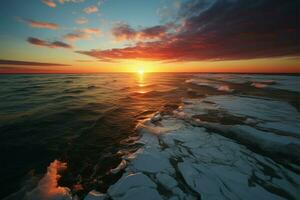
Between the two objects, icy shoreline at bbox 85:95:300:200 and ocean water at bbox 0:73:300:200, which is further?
ocean water at bbox 0:73:300:200

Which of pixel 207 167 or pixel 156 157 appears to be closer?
pixel 207 167

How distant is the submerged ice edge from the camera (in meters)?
3.44

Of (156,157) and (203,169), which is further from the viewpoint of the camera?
(156,157)

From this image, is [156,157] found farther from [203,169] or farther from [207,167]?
[207,167]

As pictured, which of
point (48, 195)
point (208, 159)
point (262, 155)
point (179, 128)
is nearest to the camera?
point (48, 195)

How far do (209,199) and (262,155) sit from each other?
3116 millimetres

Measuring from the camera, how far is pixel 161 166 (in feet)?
14.4

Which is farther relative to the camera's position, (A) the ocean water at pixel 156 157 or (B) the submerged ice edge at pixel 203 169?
(A) the ocean water at pixel 156 157

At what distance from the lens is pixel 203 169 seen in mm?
4238

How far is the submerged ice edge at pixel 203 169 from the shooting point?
3443 mm

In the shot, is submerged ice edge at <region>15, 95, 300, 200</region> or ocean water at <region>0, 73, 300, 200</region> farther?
ocean water at <region>0, 73, 300, 200</region>

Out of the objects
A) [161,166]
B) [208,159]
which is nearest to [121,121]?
[161,166]

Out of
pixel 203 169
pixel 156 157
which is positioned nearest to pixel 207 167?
pixel 203 169

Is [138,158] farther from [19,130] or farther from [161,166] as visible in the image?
[19,130]
